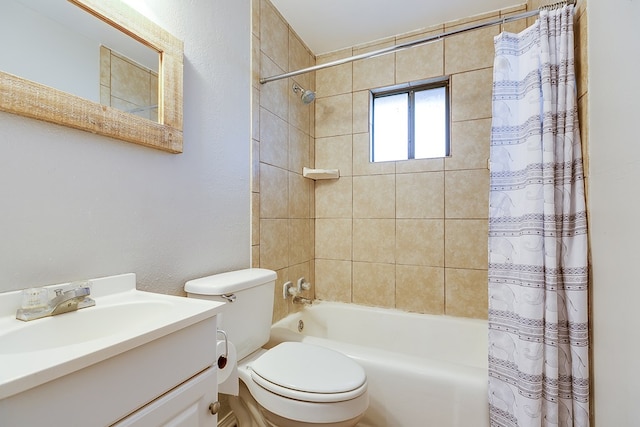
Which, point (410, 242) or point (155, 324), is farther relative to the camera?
point (410, 242)

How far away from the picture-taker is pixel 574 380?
3.40 ft

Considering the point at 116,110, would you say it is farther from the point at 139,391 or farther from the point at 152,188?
the point at 139,391

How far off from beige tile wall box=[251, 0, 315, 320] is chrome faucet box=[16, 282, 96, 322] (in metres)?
0.87

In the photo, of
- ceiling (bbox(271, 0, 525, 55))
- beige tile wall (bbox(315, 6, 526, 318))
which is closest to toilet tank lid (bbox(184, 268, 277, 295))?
beige tile wall (bbox(315, 6, 526, 318))

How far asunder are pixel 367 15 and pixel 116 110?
5.37ft

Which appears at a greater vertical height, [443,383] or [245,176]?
[245,176]

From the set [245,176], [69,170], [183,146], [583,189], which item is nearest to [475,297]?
[583,189]

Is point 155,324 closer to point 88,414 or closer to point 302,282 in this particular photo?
point 88,414

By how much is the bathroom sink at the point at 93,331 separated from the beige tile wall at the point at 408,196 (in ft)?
4.90

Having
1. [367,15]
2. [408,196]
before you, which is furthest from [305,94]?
[408,196]

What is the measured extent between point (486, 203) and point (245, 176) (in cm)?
150

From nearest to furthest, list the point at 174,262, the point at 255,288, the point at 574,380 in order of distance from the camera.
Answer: the point at 574,380 < the point at 174,262 < the point at 255,288

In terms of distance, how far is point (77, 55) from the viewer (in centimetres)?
88

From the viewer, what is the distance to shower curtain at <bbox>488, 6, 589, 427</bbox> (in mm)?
1045
